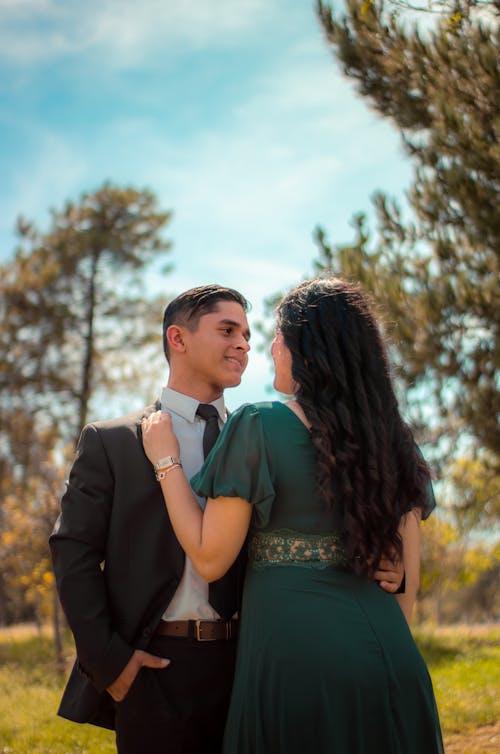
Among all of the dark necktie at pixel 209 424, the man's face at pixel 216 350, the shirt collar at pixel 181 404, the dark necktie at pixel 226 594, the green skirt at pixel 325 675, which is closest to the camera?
the green skirt at pixel 325 675

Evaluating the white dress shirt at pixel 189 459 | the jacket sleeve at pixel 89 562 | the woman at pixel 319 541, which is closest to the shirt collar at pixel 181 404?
the white dress shirt at pixel 189 459

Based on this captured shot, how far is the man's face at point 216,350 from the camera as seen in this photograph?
3158 mm

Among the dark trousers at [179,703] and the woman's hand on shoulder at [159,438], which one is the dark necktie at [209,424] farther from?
the dark trousers at [179,703]

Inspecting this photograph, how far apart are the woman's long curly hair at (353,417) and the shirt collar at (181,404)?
626 millimetres

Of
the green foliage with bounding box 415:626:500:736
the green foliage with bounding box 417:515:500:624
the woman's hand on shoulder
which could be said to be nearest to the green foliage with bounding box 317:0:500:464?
the green foliage with bounding box 415:626:500:736

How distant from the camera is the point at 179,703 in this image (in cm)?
269

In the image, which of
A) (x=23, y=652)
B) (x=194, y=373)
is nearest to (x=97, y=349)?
(x=23, y=652)

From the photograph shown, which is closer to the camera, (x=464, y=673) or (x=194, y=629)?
(x=194, y=629)

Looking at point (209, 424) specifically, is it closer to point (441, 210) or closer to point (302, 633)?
point (302, 633)

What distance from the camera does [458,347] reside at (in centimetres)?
873

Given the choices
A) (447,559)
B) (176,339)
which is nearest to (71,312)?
(447,559)

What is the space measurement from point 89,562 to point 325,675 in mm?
950

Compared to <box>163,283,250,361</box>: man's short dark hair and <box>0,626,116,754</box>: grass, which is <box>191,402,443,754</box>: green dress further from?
<box>0,626,116,754</box>: grass

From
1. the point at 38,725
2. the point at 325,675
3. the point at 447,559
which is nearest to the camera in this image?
the point at 325,675
